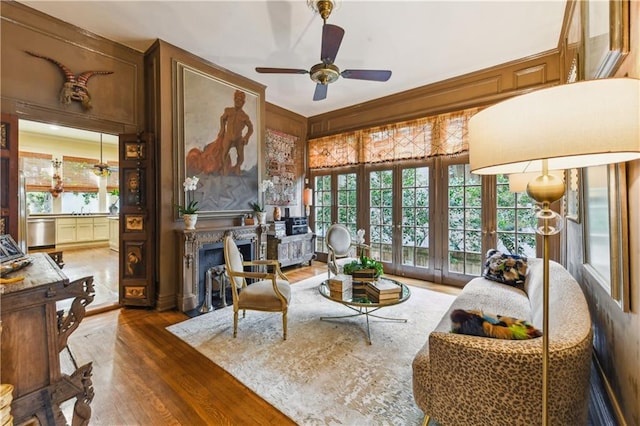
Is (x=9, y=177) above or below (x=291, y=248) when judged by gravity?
above

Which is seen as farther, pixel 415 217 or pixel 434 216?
pixel 415 217

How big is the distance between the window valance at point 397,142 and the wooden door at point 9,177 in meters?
4.51

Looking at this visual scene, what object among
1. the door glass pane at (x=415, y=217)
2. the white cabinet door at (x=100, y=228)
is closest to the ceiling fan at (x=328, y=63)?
the door glass pane at (x=415, y=217)

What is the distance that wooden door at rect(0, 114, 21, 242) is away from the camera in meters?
2.55

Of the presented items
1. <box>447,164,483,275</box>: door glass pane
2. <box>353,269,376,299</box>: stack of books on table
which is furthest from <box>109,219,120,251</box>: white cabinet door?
<box>447,164,483,275</box>: door glass pane

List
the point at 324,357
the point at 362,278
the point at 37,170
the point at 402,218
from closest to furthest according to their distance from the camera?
the point at 324,357 → the point at 362,278 → the point at 402,218 → the point at 37,170

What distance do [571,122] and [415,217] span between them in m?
4.05

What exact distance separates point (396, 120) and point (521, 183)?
8.66ft

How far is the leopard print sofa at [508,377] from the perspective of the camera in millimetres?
1099

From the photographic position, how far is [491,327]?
1248 millimetres

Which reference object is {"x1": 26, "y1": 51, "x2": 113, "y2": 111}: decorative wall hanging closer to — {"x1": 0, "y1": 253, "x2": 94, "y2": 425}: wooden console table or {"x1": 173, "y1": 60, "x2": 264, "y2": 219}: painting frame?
{"x1": 173, "y1": 60, "x2": 264, "y2": 219}: painting frame

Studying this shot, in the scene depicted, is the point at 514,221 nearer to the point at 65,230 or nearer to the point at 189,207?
the point at 189,207

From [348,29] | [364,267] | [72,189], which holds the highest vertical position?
[348,29]

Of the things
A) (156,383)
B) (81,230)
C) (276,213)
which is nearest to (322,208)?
(276,213)
